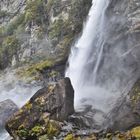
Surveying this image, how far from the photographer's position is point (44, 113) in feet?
66.4

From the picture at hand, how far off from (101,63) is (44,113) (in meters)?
8.64

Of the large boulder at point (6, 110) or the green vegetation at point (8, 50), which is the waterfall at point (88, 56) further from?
the green vegetation at point (8, 50)

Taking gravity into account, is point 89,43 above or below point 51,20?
below

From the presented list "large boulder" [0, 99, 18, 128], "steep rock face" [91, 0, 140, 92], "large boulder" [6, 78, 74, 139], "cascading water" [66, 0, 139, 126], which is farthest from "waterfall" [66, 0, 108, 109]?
"large boulder" [0, 99, 18, 128]

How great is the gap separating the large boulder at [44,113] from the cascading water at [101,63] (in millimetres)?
1694

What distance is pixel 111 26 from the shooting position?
1132 inches

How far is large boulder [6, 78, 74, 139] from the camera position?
1931cm

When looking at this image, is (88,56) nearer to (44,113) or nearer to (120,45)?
(120,45)

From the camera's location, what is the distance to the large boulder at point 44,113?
19.3m

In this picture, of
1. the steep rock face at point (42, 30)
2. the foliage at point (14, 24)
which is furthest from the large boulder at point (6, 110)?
the foliage at point (14, 24)

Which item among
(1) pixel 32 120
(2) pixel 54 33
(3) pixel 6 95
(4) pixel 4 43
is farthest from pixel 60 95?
(4) pixel 4 43

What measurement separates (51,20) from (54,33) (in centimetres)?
252

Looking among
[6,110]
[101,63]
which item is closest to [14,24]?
[6,110]

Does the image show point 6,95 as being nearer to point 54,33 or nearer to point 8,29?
point 54,33
